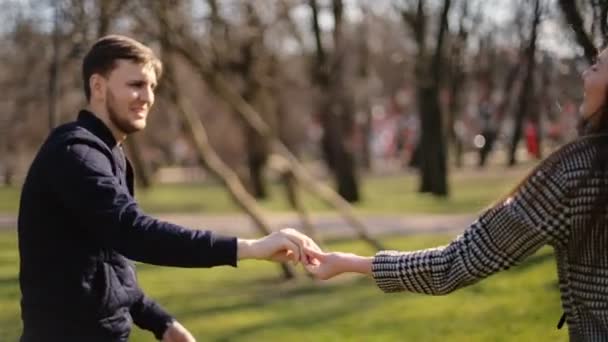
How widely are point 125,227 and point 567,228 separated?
1363 millimetres

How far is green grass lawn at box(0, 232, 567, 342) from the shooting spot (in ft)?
30.3

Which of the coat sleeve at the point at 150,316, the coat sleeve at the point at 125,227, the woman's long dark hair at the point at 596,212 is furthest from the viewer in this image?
the coat sleeve at the point at 150,316

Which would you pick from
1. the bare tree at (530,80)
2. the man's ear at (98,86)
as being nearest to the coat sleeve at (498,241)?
the man's ear at (98,86)

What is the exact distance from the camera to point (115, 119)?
3.63 meters

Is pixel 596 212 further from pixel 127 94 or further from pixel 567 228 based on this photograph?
pixel 127 94

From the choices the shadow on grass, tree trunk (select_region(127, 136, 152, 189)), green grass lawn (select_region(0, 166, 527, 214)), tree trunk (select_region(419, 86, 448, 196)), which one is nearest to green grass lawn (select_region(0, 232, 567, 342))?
the shadow on grass

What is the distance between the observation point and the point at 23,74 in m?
15.4

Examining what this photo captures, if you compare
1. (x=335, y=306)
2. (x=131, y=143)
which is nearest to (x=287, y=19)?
(x=131, y=143)

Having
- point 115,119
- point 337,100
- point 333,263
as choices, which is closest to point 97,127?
point 115,119

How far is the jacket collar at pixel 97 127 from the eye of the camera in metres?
3.55

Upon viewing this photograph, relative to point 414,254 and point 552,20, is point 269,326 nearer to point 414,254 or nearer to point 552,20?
point 552,20

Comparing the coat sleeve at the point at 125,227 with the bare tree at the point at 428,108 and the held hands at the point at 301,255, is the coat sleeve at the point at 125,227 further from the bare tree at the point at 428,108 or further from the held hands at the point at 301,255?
the bare tree at the point at 428,108

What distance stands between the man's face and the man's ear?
0.04 feet

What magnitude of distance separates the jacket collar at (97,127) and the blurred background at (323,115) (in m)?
1.37
